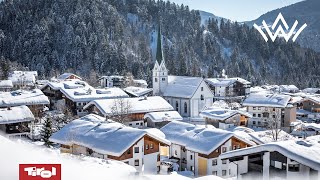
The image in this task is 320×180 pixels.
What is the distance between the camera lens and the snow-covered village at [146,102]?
768 cm

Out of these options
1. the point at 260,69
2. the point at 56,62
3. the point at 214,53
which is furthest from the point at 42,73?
the point at 260,69

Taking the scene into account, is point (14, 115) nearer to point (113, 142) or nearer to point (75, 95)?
point (113, 142)

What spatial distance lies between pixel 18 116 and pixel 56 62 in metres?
52.9

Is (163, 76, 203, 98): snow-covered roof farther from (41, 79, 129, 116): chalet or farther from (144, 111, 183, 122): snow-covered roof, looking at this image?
(144, 111, 183, 122): snow-covered roof

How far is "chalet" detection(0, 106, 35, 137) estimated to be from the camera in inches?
904

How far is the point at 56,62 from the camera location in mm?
74438

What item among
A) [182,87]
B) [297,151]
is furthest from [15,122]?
[297,151]

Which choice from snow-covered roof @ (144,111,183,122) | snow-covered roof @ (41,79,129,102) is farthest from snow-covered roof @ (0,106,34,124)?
snow-covered roof @ (41,79,129,102)

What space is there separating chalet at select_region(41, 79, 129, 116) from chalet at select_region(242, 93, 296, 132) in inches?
476

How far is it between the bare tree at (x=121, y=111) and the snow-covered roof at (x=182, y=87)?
8743 mm

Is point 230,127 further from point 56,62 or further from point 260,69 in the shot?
point 260,69

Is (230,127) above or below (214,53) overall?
below

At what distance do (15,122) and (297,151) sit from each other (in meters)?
19.9

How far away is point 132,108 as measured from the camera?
28.6m
